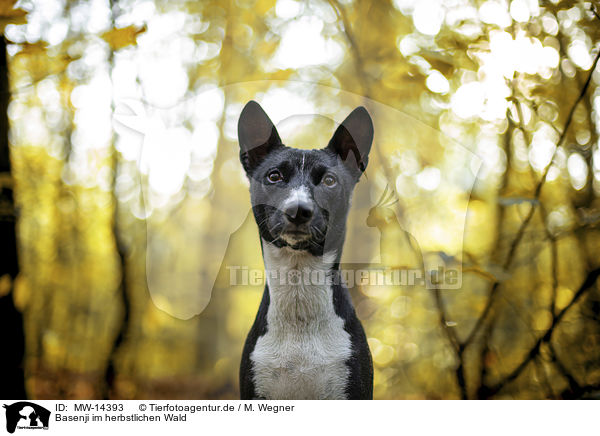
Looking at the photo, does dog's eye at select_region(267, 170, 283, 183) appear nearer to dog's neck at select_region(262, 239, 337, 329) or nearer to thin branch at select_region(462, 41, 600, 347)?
dog's neck at select_region(262, 239, 337, 329)

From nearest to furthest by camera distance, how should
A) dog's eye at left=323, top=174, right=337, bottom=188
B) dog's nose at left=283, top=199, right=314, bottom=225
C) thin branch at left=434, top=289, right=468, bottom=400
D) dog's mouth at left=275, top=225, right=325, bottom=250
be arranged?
dog's nose at left=283, top=199, right=314, bottom=225, dog's mouth at left=275, top=225, right=325, bottom=250, dog's eye at left=323, top=174, right=337, bottom=188, thin branch at left=434, top=289, right=468, bottom=400

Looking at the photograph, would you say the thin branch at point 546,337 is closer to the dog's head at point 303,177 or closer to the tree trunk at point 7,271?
the dog's head at point 303,177

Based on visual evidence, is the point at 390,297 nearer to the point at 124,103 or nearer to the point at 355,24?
the point at 355,24

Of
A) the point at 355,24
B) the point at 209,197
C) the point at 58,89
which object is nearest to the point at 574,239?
the point at 355,24

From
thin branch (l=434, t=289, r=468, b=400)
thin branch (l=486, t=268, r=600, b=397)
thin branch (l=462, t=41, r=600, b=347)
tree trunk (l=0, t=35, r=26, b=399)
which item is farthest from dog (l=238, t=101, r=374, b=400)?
tree trunk (l=0, t=35, r=26, b=399)

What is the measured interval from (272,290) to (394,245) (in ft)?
2.60

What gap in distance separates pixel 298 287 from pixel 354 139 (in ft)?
2.58

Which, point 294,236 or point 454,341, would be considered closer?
point 294,236

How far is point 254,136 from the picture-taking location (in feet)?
Answer: 6.48

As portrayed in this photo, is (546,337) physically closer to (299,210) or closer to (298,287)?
(298,287)
